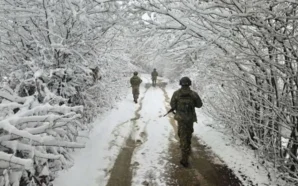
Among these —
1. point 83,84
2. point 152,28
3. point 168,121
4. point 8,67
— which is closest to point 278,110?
point 152,28

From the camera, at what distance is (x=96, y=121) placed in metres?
12.3

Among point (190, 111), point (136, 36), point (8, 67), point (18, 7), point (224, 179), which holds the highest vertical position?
point (18, 7)

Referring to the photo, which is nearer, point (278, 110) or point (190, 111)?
point (278, 110)

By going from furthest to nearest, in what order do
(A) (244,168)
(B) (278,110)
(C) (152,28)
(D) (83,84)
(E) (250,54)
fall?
(D) (83,84) < (A) (244,168) < (C) (152,28) < (B) (278,110) < (E) (250,54)

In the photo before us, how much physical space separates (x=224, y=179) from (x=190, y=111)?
1.60 m

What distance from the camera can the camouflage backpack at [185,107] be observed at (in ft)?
25.6

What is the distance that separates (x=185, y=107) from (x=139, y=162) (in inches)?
60.2

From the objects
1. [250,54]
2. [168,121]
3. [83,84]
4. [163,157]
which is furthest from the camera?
[168,121]

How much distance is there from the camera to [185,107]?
7.82 meters

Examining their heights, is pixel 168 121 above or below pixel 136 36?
below

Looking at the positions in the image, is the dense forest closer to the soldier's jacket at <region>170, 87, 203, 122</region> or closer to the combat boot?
the soldier's jacket at <region>170, 87, 203, 122</region>

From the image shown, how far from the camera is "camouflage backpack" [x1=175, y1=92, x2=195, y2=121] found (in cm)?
780

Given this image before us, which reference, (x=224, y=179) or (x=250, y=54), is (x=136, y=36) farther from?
(x=224, y=179)

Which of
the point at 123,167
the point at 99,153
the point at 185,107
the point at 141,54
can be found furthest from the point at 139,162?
the point at 141,54
